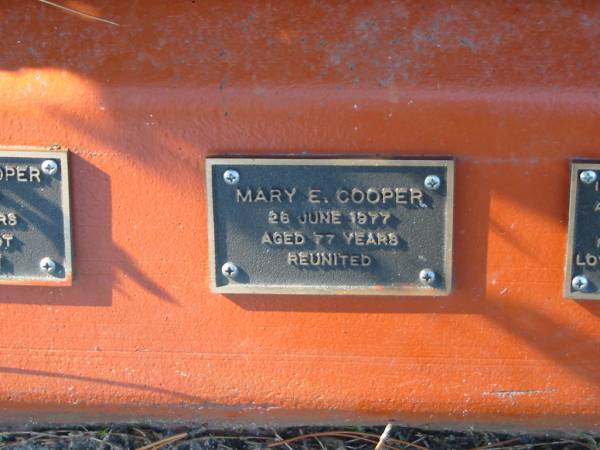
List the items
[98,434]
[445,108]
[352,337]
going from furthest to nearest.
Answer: [98,434] → [352,337] → [445,108]

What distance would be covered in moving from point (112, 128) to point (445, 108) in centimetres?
75

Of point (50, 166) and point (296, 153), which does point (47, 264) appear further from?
point (296, 153)

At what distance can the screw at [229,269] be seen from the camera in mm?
1766

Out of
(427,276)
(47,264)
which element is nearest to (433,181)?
(427,276)

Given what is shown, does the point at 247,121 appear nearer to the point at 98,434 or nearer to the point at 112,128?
the point at 112,128

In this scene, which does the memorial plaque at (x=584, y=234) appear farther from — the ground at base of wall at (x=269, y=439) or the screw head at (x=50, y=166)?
the screw head at (x=50, y=166)

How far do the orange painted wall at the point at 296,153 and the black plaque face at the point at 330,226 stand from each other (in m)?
0.04

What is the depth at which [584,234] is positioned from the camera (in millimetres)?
1691

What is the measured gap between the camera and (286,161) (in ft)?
5.57

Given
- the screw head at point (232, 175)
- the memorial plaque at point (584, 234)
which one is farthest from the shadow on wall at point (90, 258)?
the memorial plaque at point (584, 234)

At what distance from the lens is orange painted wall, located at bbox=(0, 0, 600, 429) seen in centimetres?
166

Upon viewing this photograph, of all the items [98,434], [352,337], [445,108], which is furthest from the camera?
[98,434]

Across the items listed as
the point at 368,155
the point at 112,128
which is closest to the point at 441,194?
the point at 368,155

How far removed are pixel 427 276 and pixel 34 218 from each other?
921 millimetres
